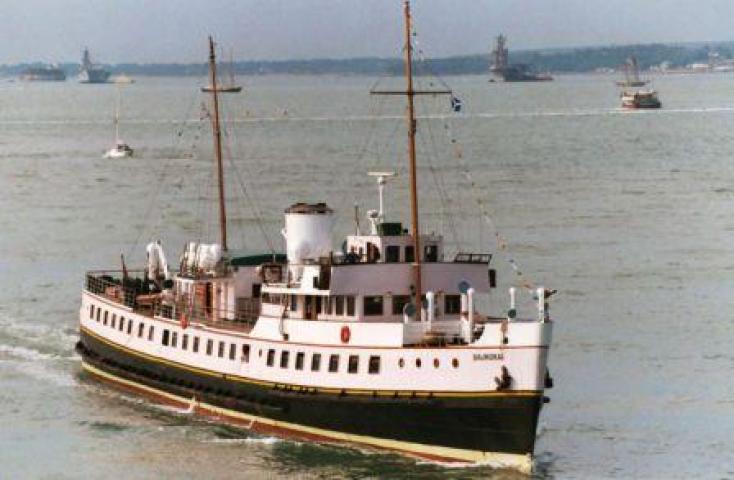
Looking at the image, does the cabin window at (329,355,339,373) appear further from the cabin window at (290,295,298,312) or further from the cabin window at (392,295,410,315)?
the cabin window at (290,295,298,312)

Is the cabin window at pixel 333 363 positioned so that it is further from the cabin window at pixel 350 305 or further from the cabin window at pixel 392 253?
the cabin window at pixel 392 253

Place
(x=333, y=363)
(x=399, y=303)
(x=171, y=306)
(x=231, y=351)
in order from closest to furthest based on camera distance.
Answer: (x=333, y=363)
(x=399, y=303)
(x=231, y=351)
(x=171, y=306)

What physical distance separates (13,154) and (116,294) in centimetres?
11321

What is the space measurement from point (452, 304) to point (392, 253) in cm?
211

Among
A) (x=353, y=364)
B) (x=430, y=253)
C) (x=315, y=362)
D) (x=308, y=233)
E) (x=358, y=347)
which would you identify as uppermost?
(x=308, y=233)

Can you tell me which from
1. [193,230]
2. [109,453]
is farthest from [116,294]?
[193,230]

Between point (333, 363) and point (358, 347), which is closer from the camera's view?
point (358, 347)

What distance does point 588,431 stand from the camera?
165 feet

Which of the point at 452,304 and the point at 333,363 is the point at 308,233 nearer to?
the point at 452,304

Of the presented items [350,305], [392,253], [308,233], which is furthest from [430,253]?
[308,233]

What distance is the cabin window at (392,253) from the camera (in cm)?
5059

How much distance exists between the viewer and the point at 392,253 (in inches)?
1993

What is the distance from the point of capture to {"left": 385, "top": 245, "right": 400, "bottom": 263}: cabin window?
5059 centimetres

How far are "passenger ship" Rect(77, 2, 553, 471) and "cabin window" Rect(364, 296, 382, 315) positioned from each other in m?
0.03
